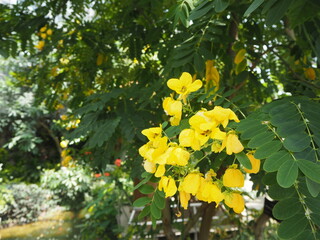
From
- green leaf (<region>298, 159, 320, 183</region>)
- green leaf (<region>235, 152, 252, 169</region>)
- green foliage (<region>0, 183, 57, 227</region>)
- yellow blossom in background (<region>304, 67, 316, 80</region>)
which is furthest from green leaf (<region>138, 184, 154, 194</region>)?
green foliage (<region>0, 183, 57, 227</region>)

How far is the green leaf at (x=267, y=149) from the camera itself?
2.04ft

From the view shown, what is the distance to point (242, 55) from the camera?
1.27m

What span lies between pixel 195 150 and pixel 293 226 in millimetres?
227

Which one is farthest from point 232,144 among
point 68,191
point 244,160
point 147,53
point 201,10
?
point 68,191

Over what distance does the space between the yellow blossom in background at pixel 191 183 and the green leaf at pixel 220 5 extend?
508 mm

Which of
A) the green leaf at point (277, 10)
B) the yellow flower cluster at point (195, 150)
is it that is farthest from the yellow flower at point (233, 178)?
the green leaf at point (277, 10)

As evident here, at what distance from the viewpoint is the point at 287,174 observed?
22.2 inches

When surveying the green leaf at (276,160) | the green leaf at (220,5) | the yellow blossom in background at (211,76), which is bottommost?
the green leaf at (276,160)

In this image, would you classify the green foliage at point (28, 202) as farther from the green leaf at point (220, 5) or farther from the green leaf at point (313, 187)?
the green leaf at point (313, 187)

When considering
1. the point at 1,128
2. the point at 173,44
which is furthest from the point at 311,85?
the point at 1,128

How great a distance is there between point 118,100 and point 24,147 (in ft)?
22.1

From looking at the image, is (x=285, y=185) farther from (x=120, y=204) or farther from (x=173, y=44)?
(x=120, y=204)

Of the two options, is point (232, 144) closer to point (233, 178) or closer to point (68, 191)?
point (233, 178)

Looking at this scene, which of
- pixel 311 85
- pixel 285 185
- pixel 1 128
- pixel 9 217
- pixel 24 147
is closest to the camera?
pixel 285 185
